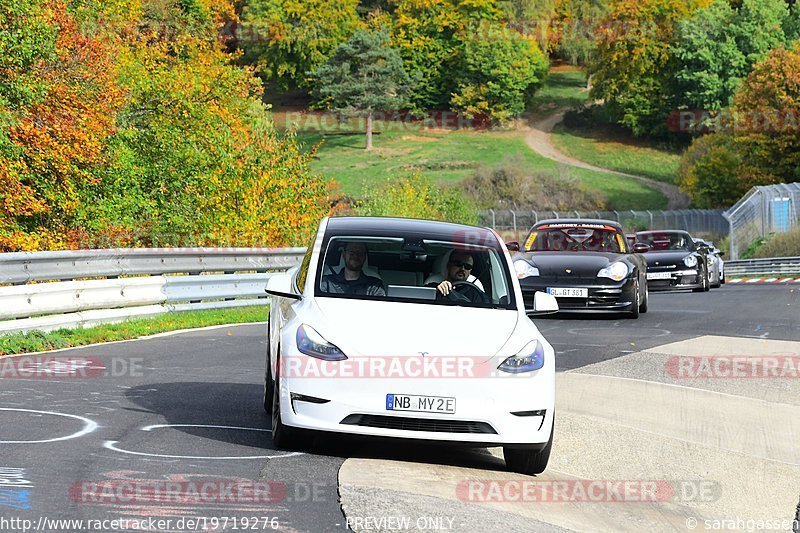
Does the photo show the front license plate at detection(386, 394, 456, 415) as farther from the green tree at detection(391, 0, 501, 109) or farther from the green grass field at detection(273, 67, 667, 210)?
the green tree at detection(391, 0, 501, 109)

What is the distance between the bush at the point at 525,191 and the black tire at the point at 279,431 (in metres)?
84.9

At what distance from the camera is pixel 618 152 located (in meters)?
114

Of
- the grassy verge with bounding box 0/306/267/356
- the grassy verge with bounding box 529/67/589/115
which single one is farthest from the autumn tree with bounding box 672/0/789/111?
the grassy verge with bounding box 0/306/267/356

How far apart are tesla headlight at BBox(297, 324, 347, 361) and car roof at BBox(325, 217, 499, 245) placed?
4.30 ft

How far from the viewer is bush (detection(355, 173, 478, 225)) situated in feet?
178

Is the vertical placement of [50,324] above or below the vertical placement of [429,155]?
above

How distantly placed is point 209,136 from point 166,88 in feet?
12.8

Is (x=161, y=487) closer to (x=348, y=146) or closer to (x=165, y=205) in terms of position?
(x=165, y=205)

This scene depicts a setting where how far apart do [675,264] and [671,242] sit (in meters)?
1.36

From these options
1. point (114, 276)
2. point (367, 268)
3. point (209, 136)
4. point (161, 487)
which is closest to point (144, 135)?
point (209, 136)

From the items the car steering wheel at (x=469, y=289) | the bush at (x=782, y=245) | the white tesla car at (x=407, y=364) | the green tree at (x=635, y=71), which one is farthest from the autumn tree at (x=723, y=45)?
the white tesla car at (x=407, y=364)

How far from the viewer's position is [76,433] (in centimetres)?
862

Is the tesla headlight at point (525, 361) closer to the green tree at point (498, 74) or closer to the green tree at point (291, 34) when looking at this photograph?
the green tree at point (498, 74)

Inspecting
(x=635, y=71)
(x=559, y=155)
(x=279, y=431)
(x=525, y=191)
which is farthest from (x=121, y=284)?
(x=635, y=71)
